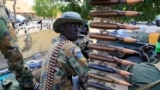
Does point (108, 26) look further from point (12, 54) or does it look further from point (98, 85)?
point (12, 54)

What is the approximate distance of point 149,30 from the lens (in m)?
9.29

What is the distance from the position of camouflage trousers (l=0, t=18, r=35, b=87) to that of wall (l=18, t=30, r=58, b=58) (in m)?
5.63

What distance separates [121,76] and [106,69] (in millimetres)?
144

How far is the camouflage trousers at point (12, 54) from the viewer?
14.2 feet

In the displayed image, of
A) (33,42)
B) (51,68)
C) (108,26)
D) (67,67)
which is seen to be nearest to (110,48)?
(108,26)

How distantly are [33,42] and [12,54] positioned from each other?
283 inches

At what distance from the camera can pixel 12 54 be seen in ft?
14.7

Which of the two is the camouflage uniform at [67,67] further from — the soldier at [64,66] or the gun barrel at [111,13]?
the gun barrel at [111,13]

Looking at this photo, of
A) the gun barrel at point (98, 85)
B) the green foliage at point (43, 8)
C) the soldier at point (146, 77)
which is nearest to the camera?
the soldier at point (146, 77)

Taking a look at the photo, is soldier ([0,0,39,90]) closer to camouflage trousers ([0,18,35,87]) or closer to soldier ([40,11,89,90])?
camouflage trousers ([0,18,35,87])

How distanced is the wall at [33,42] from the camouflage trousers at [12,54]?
221 inches

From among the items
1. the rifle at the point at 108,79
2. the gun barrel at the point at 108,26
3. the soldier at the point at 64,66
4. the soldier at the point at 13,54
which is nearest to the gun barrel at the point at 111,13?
the gun barrel at the point at 108,26

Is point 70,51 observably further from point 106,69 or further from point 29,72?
point 29,72

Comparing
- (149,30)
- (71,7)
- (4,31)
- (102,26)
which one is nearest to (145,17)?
(149,30)
